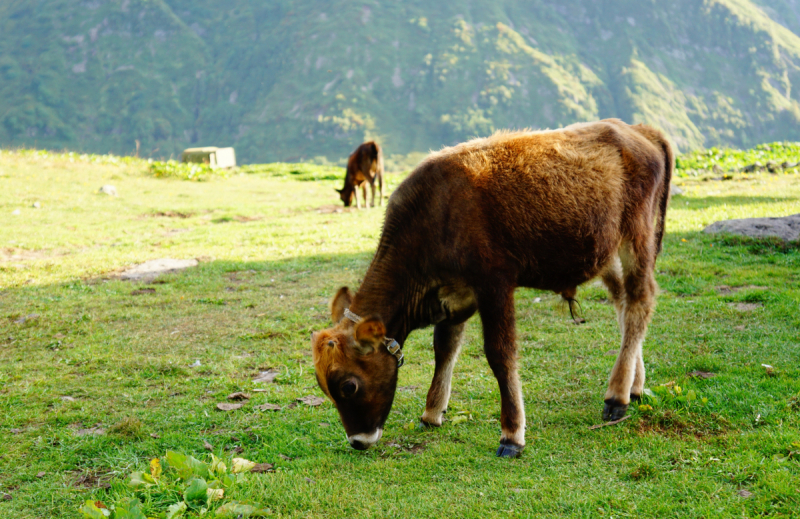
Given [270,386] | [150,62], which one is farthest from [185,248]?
[150,62]

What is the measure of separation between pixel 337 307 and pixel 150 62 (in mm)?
116489

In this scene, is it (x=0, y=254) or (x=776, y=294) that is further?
(x=0, y=254)

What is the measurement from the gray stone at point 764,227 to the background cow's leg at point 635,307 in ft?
18.1

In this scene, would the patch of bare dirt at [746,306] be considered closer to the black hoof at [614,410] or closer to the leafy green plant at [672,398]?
the leafy green plant at [672,398]

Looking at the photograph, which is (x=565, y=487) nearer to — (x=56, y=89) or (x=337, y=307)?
(x=337, y=307)

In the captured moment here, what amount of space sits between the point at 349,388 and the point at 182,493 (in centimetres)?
117

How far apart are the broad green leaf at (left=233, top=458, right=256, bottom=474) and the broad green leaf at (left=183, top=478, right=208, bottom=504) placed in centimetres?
37

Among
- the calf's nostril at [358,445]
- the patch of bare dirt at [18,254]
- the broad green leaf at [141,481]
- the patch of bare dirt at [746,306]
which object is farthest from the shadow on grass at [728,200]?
the patch of bare dirt at [18,254]

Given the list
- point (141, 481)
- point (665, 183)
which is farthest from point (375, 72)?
point (141, 481)

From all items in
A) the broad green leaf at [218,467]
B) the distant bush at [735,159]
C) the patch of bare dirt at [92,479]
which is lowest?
the patch of bare dirt at [92,479]

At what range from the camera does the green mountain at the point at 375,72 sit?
8619cm

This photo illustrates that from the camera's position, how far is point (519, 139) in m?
4.57

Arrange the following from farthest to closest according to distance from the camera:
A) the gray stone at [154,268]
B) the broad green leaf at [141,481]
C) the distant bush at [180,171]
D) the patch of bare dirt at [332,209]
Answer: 1. the distant bush at [180,171]
2. the patch of bare dirt at [332,209]
3. the gray stone at [154,268]
4. the broad green leaf at [141,481]

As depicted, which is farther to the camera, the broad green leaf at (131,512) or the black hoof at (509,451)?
the black hoof at (509,451)
